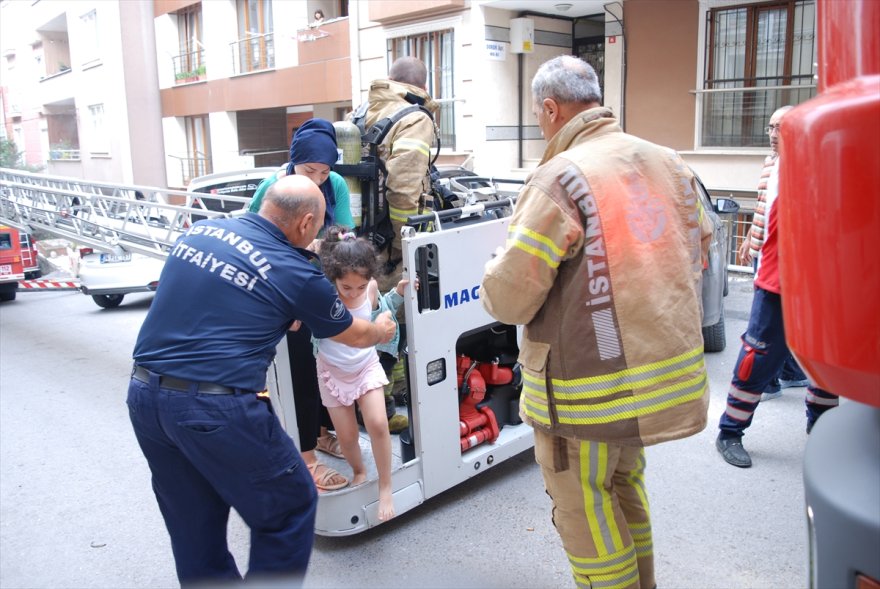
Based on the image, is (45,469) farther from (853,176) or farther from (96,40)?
(96,40)

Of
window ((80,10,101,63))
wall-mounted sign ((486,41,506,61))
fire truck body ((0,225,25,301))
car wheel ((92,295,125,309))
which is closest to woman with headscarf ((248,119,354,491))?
car wheel ((92,295,125,309))

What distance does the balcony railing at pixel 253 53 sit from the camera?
18156 millimetres

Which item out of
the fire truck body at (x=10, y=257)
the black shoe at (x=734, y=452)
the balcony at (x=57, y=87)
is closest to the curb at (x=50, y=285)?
the fire truck body at (x=10, y=257)

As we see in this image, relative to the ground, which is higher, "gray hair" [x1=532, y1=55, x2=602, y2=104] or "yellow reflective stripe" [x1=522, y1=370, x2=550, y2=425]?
"gray hair" [x1=532, y1=55, x2=602, y2=104]

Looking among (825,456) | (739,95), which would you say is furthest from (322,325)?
(739,95)

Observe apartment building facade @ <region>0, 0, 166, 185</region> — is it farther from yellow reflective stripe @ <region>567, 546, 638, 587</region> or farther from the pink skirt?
yellow reflective stripe @ <region>567, 546, 638, 587</region>

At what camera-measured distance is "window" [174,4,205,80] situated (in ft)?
70.1

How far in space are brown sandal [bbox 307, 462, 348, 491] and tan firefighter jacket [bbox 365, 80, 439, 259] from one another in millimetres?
1339

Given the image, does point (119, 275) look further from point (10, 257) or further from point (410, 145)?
→ point (410, 145)

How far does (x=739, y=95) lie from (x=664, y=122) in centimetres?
106

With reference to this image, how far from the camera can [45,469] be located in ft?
15.6

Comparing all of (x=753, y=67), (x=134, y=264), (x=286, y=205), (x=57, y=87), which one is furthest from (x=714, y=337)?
(x=57, y=87)

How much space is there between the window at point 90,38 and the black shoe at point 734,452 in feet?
84.2

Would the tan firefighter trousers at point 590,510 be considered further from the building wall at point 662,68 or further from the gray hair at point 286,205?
the building wall at point 662,68
